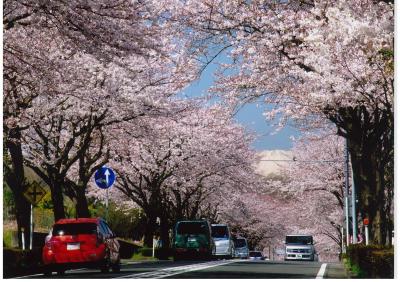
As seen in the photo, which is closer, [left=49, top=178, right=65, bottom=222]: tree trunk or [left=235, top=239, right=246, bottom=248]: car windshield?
[left=49, top=178, right=65, bottom=222]: tree trunk

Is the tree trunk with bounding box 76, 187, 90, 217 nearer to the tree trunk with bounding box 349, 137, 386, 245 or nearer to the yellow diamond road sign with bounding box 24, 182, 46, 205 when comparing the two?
the yellow diamond road sign with bounding box 24, 182, 46, 205

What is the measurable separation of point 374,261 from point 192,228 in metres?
21.1

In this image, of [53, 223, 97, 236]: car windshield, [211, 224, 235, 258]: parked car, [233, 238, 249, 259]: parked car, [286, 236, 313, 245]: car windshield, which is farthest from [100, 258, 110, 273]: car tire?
[233, 238, 249, 259]: parked car

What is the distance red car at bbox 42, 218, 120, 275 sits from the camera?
18266mm

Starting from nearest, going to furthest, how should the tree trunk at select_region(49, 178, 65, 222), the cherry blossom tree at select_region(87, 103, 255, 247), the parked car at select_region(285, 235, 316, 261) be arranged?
1. the tree trunk at select_region(49, 178, 65, 222)
2. the cherry blossom tree at select_region(87, 103, 255, 247)
3. the parked car at select_region(285, 235, 316, 261)

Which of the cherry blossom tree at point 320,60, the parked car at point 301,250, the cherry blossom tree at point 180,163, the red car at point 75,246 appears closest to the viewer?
the cherry blossom tree at point 320,60

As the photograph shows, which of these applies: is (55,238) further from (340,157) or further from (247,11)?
(340,157)

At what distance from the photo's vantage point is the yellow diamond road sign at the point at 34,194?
23.2m

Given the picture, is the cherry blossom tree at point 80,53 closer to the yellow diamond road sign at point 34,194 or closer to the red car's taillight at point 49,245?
the yellow diamond road sign at point 34,194

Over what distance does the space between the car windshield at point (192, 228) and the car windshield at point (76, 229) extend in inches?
687

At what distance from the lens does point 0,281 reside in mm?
14062

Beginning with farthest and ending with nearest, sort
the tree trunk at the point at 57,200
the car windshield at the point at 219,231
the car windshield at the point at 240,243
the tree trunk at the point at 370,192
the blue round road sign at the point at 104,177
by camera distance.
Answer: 1. the car windshield at the point at 240,243
2. the car windshield at the point at 219,231
3. the tree trunk at the point at 57,200
4. the blue round road sign at the point at 104,177
5. the tree trunk at the point at 370,192

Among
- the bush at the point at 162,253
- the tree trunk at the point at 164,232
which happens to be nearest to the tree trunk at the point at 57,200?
the bush at the point at 162,253

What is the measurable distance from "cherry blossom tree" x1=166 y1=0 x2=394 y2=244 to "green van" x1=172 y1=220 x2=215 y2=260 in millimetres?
11956
